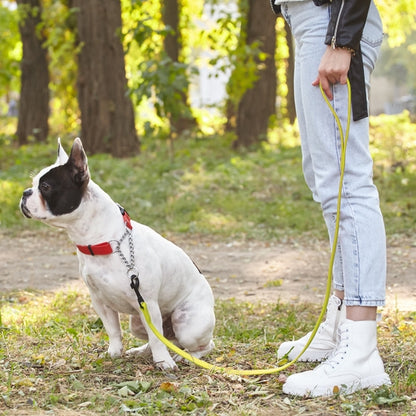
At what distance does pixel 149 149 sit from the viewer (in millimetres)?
12109

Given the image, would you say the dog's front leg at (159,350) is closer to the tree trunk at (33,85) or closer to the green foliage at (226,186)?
the green foliage at (226,186)

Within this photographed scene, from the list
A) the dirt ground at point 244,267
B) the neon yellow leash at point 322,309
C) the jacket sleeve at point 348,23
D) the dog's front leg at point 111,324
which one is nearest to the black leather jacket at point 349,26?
the jacket sleeve at point 348,23

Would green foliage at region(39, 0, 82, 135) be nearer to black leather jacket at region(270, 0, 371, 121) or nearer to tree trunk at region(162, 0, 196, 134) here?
tree trunk at region(162, 0, 196, 134)

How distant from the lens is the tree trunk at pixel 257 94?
40.2 ft

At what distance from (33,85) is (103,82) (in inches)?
163

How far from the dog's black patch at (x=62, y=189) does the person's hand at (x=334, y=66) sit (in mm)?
1212

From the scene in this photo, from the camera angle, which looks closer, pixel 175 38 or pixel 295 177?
pixel 295 177

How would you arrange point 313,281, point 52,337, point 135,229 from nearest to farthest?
point 135,229 < point 52,337 < point 313,281

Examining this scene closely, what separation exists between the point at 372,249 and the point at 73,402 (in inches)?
57.3

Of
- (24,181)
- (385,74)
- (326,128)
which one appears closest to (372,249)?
(326,128)

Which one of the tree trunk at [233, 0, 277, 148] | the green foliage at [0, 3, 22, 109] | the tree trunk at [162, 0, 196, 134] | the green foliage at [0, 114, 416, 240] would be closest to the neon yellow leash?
the green foliage at [0, 114, 416, 240]

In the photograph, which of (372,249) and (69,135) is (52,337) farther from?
(69,135)

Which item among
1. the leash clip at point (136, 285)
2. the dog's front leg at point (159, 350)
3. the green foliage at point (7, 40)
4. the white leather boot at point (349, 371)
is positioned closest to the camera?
the white leather boot at point (349, 371)

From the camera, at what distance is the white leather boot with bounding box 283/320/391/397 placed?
283 cm
